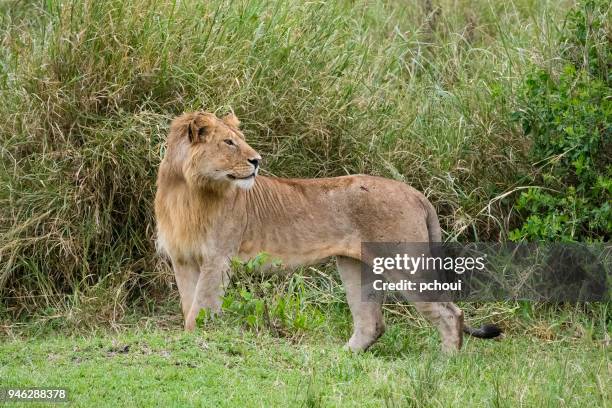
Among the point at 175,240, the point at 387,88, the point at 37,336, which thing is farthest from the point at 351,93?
the point at 37,336

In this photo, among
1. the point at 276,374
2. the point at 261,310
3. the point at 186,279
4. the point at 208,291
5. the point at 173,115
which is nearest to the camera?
the point at 276,374

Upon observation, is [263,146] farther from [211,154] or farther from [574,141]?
[574,141]

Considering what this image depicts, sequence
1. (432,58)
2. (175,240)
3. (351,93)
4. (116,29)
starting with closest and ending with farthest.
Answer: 1. (175,240)
2. (116,29)
3. (351,93)
4. (432,58)

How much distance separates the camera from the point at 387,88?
10.3 meters

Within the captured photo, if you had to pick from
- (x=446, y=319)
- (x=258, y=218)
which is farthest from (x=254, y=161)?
(x=446, y=319)

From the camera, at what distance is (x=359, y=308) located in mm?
8148

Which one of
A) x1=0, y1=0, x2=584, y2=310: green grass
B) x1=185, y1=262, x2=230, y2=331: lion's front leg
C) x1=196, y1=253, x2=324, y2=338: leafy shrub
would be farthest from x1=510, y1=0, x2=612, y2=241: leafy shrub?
x1=185, y1=262, x2=230, y2=331: lion's front leg

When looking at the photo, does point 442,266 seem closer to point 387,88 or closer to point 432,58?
point 387,88

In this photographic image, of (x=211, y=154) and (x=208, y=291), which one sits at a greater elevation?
(x=211, y=154)

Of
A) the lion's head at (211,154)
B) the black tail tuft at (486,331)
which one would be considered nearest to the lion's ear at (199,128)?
the lion's head at (211,154)

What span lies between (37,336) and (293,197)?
2092 millimetres

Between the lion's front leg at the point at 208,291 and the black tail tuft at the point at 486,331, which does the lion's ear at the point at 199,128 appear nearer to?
the lion's front leg at the point at 208,291

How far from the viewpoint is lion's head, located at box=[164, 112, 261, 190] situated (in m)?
7.72

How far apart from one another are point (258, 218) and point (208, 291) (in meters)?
0.71
